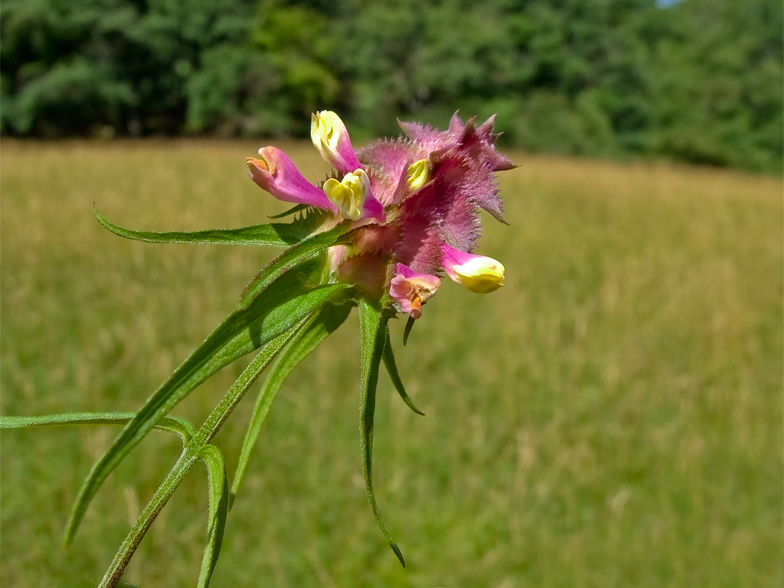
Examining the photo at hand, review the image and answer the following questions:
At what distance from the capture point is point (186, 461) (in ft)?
1.60

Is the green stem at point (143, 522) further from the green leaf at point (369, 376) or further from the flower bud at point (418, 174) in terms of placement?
the flower bud at point (418, 174)

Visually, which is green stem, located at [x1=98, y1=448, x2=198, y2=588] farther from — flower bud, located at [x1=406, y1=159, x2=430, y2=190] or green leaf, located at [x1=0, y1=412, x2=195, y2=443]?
flower bud, located at [x1=406, y1=159, x2=430, y2=190]

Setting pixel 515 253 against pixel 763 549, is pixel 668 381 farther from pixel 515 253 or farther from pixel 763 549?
pixel 515 253

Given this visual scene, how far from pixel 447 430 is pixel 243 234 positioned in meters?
2.72

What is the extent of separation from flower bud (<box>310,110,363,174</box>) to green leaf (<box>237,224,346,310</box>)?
10 cm

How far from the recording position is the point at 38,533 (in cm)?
225

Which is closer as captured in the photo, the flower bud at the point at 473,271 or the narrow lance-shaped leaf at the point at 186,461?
the narrow lance-shaped leaf at the point at 186,461

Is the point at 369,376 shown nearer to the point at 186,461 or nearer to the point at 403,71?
the point at 186,461

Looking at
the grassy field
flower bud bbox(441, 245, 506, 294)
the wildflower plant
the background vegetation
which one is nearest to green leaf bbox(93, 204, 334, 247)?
the wildflower plant

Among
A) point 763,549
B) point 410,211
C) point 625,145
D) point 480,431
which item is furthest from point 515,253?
point 625,145

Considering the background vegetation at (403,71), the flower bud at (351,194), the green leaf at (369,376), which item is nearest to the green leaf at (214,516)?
the green leaf at (369,376)

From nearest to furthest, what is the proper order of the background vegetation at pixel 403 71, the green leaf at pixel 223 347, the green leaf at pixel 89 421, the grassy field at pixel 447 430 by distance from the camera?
the green leaf at pixel 223 347, the green leaf at pixel 89 421, the grassy field at pixel 447 430, the background vegetation at pixel 403 71

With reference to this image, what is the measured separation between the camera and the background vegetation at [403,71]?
15.1 m

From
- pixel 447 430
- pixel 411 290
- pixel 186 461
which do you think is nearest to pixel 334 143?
pixel 411 290
